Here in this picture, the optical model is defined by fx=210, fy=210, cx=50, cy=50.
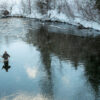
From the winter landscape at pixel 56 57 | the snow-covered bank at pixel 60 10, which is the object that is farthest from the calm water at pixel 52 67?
the snow-covered bank at pixel 60 10

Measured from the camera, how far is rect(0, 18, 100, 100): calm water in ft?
46.0

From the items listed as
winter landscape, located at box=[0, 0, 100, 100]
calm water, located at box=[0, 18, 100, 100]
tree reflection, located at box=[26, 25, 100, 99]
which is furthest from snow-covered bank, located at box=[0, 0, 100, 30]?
tree reflection, located at box=[26, 25, 100, 99]

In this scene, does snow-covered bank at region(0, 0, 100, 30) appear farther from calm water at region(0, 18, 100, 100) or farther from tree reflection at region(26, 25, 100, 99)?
tree reflection at region(26, 25, 100, 99)

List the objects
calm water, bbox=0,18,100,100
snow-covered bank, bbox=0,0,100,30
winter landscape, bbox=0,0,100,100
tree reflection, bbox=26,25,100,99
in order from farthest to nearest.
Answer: snow-covered bank, bbox=0,0,100,30
tree reflection, bbox=26,25,100,99
winter landscape, bbox=0,0,100,100
calm water, bbox=0,18,100,100

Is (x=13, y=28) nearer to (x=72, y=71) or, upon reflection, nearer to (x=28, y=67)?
(x=28, y=67)

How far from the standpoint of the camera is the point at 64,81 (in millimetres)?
15555

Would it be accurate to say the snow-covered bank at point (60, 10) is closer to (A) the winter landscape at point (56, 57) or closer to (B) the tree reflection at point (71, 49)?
(A) the winter landscape at point (56, 57)

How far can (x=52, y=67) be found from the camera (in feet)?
59.1

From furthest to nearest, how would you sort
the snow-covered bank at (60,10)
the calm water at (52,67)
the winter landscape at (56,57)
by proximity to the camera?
the snow-covered bank at (60,10), the winter landscape at (56,57), the calm water at (52,67)

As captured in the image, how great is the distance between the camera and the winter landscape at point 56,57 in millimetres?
14297

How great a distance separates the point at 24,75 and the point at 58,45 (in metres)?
8.66

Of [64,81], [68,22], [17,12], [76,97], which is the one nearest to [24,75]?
[64,81]

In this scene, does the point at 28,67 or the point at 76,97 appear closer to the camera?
the point at 76,97

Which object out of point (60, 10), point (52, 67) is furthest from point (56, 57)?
point (60, 10)
